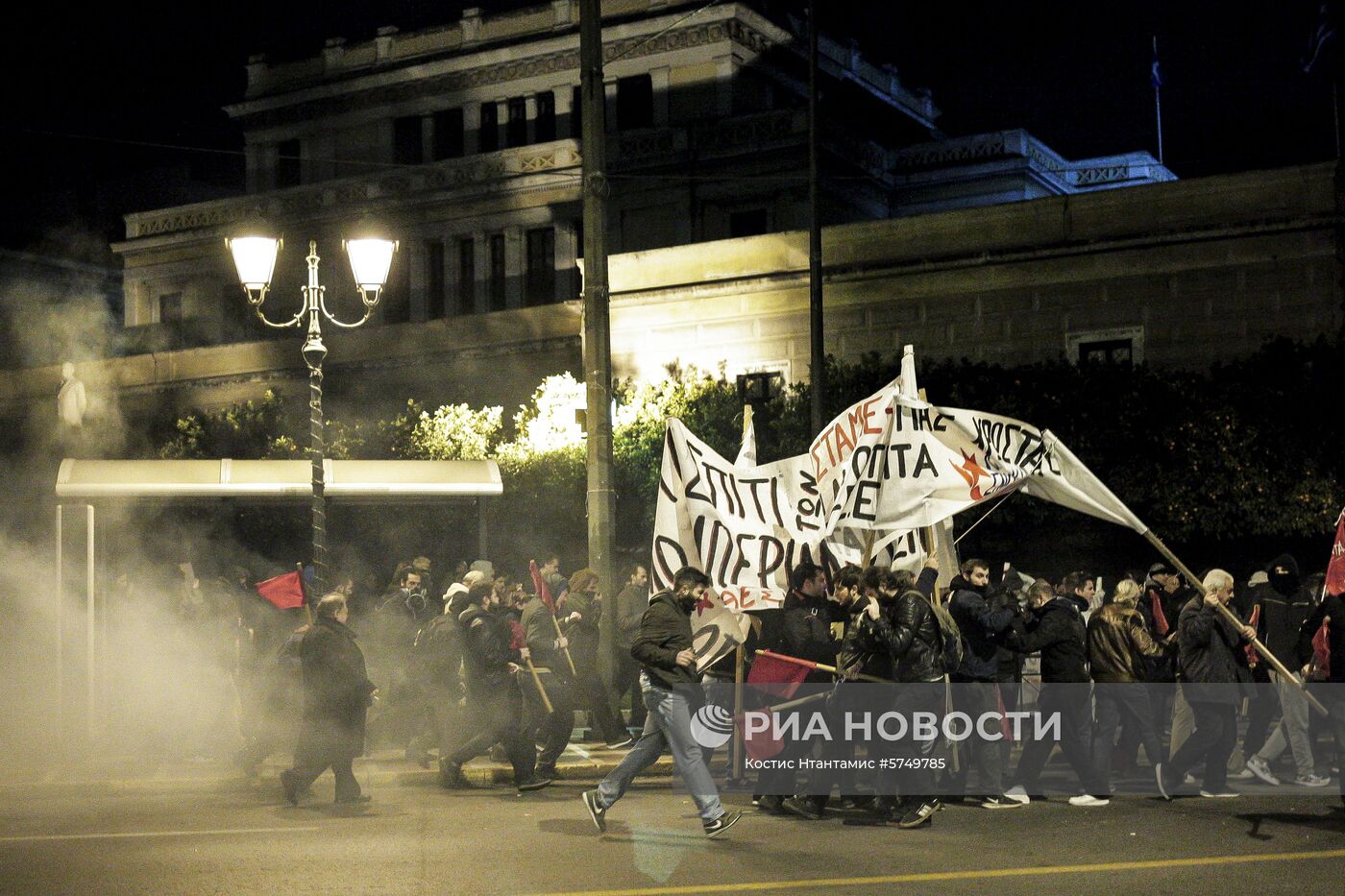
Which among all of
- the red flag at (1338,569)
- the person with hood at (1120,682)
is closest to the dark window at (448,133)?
the person with hood at (1120,682)

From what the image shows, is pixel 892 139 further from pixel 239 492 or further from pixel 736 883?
pixel 736 883

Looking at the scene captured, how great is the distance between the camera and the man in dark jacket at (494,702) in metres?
12.9

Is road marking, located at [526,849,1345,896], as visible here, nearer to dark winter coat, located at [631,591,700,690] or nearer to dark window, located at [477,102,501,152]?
dark winter coat, located at [631,591,700,690]

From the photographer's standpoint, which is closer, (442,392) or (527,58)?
(442,392)

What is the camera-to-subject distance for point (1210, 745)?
12.0 metres

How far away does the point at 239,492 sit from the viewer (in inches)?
705

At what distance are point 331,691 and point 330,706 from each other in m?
0.11

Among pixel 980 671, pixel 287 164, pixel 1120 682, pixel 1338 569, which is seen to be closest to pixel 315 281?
pixel 980 671

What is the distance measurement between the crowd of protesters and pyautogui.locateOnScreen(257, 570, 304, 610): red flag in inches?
19.0

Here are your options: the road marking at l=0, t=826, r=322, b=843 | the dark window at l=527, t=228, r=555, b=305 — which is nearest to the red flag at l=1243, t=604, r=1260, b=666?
the road marking at l=0, t=826, r=322, b=843

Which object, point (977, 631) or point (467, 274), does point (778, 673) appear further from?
point (467, 274)

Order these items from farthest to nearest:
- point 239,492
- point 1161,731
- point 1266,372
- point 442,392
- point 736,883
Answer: point 442,392 < point 1266,372 < point 239,492 < point 1161,731 < point 736,883

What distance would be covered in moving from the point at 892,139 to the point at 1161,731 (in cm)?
4487

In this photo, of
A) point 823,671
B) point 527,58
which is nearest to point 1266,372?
point 823,671
